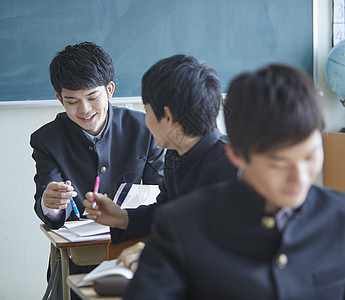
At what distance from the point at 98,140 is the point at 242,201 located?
5.17 feet

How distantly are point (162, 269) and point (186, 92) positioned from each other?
0.74 meters

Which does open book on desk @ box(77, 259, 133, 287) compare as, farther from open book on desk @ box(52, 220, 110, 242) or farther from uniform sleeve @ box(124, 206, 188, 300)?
open book on desk @ box(52, 220, 110, 242)

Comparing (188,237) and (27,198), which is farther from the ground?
(188,237)

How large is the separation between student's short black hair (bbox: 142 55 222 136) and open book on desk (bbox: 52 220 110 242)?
67cm

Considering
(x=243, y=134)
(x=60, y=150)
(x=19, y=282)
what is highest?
(x=243, y=134)

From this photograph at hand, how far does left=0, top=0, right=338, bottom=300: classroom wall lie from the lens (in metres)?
3.36

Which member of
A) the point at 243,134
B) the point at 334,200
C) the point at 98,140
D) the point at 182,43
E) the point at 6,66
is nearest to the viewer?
the point at 243,134

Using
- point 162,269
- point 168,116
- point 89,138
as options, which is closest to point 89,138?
point 89,138

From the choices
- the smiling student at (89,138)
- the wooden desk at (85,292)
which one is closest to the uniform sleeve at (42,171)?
the smiling student at (89,138)

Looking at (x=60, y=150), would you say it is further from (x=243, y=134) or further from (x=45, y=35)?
(x=243, y=134)

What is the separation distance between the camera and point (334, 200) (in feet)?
3.44

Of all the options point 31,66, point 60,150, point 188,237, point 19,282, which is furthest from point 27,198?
point 188,237

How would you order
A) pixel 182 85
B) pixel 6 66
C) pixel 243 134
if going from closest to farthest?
1. pixel 243 134
2. pixel 182 85
3. pixel 6 66

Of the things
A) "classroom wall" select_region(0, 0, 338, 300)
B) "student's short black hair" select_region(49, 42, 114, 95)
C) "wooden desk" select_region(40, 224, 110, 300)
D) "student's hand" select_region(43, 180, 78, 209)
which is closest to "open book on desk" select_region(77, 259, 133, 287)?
"wooden desk" select_region(40, 224, 110, 300)
